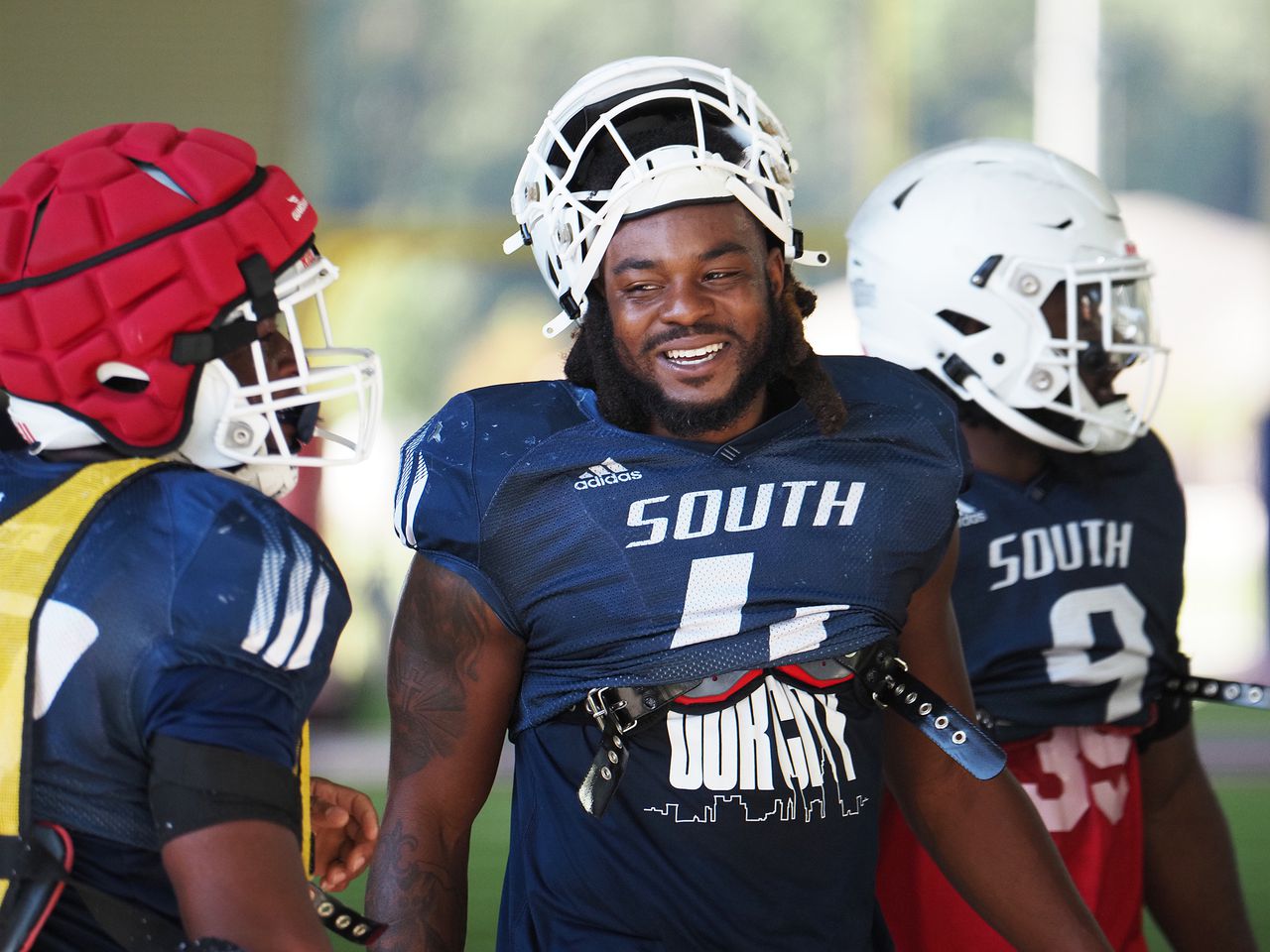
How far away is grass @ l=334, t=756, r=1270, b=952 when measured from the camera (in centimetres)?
454

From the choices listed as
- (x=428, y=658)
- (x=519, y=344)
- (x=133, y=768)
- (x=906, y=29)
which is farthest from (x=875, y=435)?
(x=906, y=29)

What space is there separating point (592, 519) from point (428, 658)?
0.93 feet

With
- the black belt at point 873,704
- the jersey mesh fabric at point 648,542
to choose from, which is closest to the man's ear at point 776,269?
the jersey mesh fabric at point 648,542

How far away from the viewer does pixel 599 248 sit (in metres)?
2.21

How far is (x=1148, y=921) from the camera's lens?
4664mm

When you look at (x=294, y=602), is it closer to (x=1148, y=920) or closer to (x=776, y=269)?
(x=776, y=269)

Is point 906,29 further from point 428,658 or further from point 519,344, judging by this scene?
point 428,658

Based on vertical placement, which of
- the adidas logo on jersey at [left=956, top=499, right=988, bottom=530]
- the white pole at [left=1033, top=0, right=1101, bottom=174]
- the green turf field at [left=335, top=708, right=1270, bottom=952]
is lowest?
the green turf field at [left=335, top=708, right=1270, bottom=952]

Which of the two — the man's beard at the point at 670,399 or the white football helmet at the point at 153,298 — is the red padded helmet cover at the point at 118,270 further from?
the man's beard at the point at 670,399

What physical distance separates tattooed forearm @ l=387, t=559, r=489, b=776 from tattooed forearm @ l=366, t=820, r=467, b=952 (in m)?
0.10

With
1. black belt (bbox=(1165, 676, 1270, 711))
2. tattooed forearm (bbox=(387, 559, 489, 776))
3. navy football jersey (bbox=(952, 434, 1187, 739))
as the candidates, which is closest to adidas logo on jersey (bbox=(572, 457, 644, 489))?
tattooed forearm (bbox=(387, 559, 489, 776))

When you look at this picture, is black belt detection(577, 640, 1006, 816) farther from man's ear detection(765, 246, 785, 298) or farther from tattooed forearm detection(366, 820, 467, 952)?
man's ear detection(765, 246, 785, 298)

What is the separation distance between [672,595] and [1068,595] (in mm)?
925

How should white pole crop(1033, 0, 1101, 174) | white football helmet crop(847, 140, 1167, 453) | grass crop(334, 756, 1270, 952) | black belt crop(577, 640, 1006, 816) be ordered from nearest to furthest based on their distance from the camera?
black belt crop(577, 640, 1006, 816) < white football helmet crop(847, 140, 1167, 453) < grass crop(334, 756, 1270, 952) < white pole crop(1033, 0, 1101, 174)
